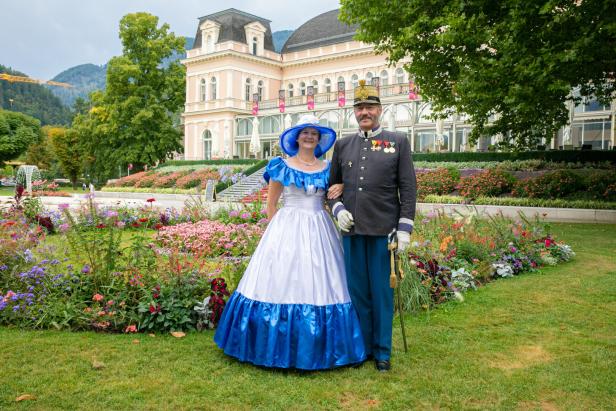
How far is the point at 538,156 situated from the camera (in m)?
19.5

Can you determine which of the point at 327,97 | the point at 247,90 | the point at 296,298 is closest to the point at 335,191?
the point at 296,298

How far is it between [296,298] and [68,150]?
144ft

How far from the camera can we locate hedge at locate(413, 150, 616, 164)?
18.0m

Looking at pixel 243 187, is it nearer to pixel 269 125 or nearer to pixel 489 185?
pixel 489 185

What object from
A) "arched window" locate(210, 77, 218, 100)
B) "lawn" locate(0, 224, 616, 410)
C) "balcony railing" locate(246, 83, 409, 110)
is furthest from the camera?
"arched window" locate(210, 77, 218, 100)

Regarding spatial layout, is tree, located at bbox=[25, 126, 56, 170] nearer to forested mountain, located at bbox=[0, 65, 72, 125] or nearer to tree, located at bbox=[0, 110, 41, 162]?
tree, located at bbox=[0, 110, 41, 162]

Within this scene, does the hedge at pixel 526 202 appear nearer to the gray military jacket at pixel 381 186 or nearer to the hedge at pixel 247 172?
the hedge at pixel 247 172

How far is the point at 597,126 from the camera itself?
957 inches

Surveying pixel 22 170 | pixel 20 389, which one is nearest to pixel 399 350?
pixel 20 389

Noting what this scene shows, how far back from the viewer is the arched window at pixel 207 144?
4194cm

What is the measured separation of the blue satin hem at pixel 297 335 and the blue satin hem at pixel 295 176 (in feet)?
3.05

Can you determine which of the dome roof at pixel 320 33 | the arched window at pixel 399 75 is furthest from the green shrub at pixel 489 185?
the dome roof at pixel 320 33

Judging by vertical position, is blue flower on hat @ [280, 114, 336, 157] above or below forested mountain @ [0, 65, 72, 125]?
below

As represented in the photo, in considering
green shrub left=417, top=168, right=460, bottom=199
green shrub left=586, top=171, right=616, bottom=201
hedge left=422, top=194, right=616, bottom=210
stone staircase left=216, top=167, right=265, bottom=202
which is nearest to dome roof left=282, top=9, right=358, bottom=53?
stone staircase left=216, top=167, right=265, bottom=202
